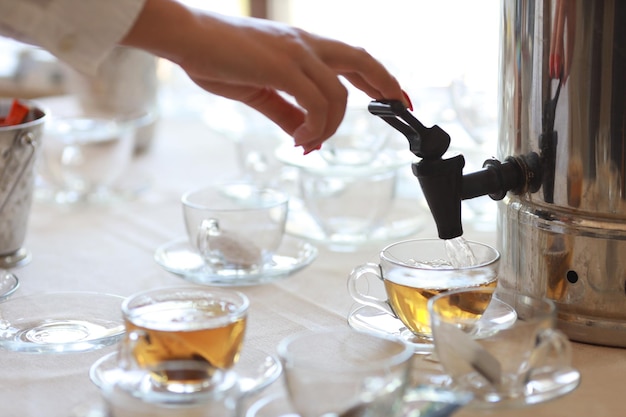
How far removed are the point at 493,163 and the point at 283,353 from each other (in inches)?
9.8

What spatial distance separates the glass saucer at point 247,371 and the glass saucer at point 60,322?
0.20 feet

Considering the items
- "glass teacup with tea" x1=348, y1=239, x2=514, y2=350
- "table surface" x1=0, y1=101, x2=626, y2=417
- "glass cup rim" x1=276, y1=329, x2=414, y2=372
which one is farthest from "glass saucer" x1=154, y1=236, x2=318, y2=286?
"glass cup rim" x1=276, y1=329, x2=414, y2=372

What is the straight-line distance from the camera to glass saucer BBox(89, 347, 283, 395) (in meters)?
0.55

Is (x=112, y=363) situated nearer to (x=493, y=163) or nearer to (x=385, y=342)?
(x=385, y=342)

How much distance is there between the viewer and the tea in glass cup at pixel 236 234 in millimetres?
775

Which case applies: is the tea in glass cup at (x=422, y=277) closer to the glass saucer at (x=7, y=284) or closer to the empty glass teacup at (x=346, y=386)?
the empty glass teacup at (x=346, y=386)

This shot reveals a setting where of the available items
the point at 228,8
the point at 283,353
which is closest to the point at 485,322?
the point at 283,353

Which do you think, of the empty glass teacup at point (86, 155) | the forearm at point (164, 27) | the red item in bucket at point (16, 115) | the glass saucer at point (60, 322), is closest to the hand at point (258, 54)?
the forearm at point (164, 27)

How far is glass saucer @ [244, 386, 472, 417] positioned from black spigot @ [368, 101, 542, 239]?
0.50 feet

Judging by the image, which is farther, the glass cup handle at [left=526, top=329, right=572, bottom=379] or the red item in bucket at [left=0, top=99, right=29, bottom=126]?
the red item in bucket at [left=0, top=99, right=29, bottom=126]

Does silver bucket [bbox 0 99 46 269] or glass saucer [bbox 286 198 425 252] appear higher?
silver bucket [bbox 0 99 46 269]

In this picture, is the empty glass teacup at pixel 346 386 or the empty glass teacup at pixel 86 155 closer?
the empty glass teacup at pixel 346 386

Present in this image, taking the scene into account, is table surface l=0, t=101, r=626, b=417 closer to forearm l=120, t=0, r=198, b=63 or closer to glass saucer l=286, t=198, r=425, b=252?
glass saucer l=286, t=198, r=425, b=252

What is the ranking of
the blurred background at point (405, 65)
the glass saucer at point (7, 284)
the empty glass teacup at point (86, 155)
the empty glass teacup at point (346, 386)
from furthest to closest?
the empty glass teacup at point (86, 155) < the blurred background at point (405, 65) < the glass saucer at point (7, 284) < the empty glass teacup at point (346, 386)
